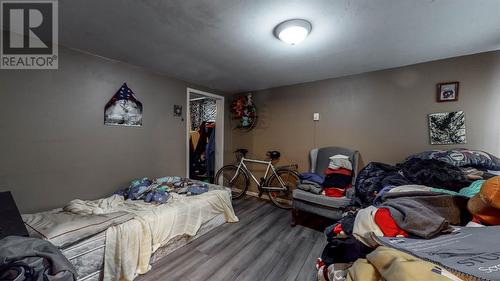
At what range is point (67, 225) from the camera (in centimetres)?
150

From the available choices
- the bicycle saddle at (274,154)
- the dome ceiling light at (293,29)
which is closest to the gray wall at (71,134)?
the bicycle saddle at (274,154)

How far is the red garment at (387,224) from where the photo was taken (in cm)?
80

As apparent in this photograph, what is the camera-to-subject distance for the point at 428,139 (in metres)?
2.39

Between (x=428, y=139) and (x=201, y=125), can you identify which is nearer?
(x=428, y=139)

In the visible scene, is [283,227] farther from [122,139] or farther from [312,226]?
[122,139]

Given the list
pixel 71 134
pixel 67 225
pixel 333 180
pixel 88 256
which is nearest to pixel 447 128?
pixel 333 180

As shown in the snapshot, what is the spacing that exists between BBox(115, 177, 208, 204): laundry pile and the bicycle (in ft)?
3.78

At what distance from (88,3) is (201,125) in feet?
9.82

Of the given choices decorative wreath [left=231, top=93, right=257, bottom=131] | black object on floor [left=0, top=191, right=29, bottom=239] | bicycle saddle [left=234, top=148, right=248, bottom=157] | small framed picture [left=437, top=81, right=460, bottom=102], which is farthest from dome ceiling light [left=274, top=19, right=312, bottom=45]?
bicycle saddle [left=234, top=148, right=248, bottom=157]

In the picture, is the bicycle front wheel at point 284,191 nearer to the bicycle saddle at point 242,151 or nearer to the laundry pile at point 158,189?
the bicycle saddle at point 242,151

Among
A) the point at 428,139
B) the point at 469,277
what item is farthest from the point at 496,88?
the point at 469,277

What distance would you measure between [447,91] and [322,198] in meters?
1.99

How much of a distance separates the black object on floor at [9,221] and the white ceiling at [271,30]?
154cm

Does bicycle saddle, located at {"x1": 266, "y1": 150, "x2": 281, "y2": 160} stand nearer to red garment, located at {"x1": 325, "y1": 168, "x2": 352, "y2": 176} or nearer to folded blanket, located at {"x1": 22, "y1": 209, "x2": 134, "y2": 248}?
red garment, located at {"x1": 325, "y1": 168, "x2": 352, "y2": 176}
